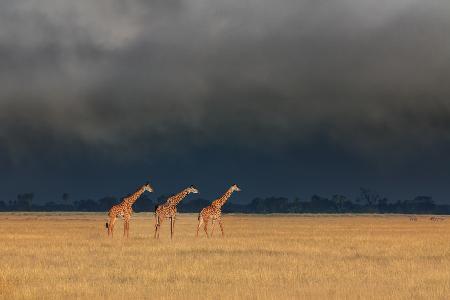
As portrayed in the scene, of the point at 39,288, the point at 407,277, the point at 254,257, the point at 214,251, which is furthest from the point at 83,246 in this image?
the point at 407,277

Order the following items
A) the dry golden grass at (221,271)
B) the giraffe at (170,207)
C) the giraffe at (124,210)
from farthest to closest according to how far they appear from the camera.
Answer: the giraffe at (170,207) → the giraffe at (124,210) → the dry golden grass at (221,271)

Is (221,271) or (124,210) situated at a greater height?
(124,210)

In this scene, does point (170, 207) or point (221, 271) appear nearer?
point (221, 271)

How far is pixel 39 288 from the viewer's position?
707 inches

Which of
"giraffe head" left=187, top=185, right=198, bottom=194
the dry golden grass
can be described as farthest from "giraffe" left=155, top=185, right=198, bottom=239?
the dry golden grass

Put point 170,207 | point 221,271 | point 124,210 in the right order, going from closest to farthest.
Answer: point 221,271 < point 124,210 < point 170,207

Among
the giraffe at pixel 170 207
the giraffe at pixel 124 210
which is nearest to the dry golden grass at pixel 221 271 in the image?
the giraffe at pixel 124 210

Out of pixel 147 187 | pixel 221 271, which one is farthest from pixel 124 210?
pixel 221 271

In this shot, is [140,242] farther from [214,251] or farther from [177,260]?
[177,260]

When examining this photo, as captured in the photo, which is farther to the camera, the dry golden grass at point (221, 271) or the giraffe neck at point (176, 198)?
the giraffe neck at point (176, 198)

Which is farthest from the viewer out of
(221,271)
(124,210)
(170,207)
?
(170,207)

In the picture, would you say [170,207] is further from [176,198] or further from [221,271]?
[221,271]

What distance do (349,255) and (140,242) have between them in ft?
34.1

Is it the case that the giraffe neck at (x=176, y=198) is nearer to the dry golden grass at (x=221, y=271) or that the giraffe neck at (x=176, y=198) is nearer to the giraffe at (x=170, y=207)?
the giraffe at (x=170, y=207)
